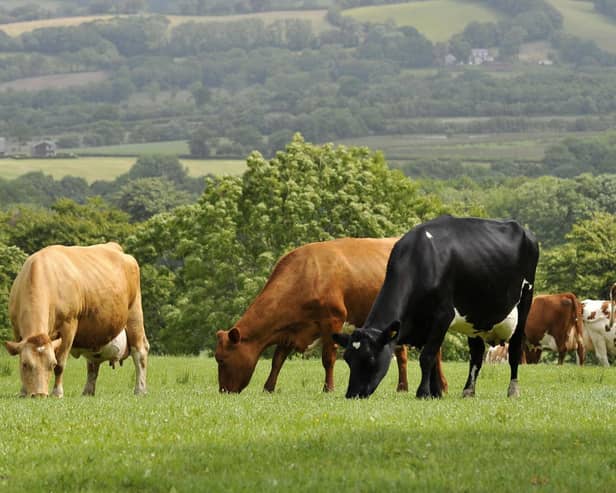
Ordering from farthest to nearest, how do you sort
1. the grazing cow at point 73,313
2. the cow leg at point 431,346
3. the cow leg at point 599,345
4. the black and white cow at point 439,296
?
the cow leg at point 599,345 → the grazing cow at point 73,313 → the cow leg at point 431,346 → the black and white cow at point 439,296

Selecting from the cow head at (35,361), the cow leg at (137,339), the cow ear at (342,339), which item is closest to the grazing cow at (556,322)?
the cow leg at (137,339)

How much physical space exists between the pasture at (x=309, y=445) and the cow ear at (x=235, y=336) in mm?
4083

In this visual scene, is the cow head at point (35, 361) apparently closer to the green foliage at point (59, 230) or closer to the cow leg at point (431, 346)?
the cow leg at point (431, 346)

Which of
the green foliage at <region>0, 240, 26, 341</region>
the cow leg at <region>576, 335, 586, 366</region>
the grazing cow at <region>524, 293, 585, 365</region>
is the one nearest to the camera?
the cow leg at <region>576, 335, 586, 366</region>

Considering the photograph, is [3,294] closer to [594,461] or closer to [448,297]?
[448,297]

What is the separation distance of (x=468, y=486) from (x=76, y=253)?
1344 centimetres

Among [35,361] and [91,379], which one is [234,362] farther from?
[35,361]

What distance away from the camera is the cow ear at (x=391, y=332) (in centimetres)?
1825

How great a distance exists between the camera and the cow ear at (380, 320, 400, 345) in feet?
59.9

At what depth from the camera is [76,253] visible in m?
23.0

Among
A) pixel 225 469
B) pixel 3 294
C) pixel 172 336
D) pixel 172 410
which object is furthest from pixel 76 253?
pixel 3 294

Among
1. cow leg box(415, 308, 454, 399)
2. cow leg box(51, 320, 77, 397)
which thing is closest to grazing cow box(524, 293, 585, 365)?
cow leg box(51, 320, 77, 397)

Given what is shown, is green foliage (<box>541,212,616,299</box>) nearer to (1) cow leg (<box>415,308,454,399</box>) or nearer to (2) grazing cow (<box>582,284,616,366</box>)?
(2) grazing cow (<box>582,284,616,366</box>)

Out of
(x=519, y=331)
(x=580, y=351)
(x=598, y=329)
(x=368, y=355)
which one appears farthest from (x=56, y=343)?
(x=598, y=329)
